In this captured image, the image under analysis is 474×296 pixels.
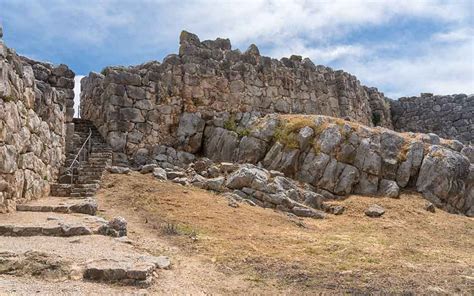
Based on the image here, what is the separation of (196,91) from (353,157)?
732 centimetres

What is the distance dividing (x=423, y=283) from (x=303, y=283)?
200 centimetres

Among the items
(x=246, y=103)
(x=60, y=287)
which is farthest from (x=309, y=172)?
(x=60, y=287)

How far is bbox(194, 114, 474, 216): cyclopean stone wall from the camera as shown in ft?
55.7

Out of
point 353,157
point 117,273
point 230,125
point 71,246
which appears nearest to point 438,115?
point 353,157

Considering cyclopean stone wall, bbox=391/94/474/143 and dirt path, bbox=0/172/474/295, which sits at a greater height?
cyclopean stone wall, bbox=391/94/474/143

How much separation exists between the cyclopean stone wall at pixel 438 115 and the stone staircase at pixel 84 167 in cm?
2091

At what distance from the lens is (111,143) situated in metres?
17.8

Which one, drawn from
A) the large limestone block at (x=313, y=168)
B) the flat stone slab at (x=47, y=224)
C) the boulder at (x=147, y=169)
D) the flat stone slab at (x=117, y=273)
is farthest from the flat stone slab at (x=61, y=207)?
the large limestone block at (x=313, y=168)

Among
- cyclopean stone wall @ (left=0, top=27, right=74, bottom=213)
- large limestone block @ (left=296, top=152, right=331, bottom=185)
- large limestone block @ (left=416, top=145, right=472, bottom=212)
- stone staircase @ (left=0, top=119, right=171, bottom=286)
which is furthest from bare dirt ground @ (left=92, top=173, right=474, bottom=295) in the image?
cyclopean stone wall @ (left=0, top=27, right=74, bottom=213)

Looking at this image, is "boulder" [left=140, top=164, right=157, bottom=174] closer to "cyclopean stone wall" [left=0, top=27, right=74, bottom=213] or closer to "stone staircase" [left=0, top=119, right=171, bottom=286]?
"cyclopean stone wall" [left=0, top=27, right=74, bottom=213]

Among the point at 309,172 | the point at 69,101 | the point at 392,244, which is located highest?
the point at 69,101

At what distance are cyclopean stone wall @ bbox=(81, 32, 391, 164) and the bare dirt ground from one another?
3639 mm

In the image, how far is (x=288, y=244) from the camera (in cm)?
1002

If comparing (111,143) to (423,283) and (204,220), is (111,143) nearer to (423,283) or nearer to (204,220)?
(204,220)
